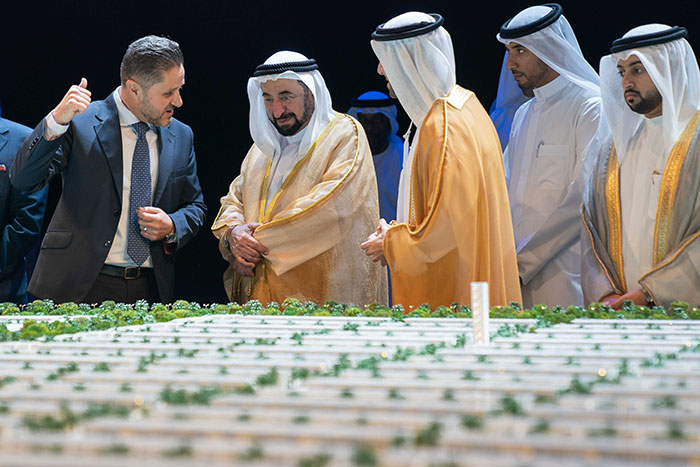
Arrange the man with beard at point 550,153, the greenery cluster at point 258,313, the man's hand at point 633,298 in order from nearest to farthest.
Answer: the greenery cluster at point 258,313 < the man's hand at point 633,298 < the man with beard at point 550,153

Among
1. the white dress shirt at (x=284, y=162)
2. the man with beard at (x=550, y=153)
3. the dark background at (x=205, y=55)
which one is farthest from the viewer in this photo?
the dark background at (x=205, y=55)

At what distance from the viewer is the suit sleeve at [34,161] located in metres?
3.49

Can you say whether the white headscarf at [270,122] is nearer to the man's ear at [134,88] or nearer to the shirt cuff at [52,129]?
the man's ear at [134,88]

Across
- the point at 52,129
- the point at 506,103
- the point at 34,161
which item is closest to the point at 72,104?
the point at 52,129

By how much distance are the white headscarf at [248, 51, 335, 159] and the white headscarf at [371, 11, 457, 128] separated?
0.66m

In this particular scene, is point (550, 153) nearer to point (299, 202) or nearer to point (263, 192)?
point (299, 202)

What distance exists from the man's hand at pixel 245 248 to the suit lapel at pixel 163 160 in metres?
0.38

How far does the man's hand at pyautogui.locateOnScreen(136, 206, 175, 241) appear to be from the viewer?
365cm

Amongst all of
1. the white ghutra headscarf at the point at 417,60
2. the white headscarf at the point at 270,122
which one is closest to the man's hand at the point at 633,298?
the white ghutra headscarf at the point at 417,60

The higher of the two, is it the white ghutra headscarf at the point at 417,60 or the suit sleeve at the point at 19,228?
the white ghutra headscarf at the point at 417,60

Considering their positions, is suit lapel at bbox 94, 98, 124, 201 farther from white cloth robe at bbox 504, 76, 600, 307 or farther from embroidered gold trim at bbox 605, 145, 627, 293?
embroidered gold trim at bbox 605, 145, 627, 293

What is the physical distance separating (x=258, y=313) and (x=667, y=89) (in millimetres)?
1726

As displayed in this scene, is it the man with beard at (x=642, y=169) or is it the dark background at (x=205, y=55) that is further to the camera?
the dark background at (x=205, y=55)

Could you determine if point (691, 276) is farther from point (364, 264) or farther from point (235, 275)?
point (235, 275)
